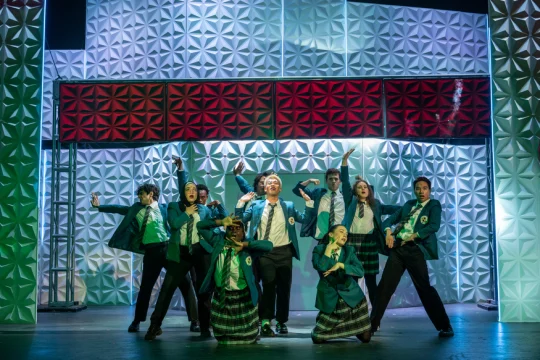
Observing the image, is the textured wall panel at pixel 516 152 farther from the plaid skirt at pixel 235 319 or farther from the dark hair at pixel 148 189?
the dark hair at pixel 148 189

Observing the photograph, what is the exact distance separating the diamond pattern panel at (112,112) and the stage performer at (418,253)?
368cm

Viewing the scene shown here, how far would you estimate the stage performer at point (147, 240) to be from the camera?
7.67m

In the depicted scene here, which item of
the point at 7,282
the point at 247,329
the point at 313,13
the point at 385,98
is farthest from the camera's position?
the point at 313,13

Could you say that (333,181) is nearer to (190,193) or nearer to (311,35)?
(190,193)

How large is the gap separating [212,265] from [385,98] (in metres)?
3.75

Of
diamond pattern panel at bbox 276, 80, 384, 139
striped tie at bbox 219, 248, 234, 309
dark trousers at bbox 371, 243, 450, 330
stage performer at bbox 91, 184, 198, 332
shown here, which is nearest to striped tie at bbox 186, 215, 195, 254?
stage performer at bbox 91, 184, 198, 332

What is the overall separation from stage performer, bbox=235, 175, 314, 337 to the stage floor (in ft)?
1.10

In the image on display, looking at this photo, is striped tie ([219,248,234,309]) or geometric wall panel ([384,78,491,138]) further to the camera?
geometric wall panel ([384,78,491,138])

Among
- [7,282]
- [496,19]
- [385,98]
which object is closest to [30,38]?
[7,282]

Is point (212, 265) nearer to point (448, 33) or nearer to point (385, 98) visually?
point (385, 98)

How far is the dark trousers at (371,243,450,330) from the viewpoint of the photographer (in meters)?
7.04

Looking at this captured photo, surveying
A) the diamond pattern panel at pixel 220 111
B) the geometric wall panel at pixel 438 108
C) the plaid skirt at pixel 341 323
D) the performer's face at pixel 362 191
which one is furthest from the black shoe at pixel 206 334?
the geometric wall panel at pixel 438 108

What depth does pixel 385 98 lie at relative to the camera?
9406 mm

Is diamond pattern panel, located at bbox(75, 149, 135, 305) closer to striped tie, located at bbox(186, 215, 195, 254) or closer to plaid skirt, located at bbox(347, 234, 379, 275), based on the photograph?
striped tie, located at bbox(186, 215, 195, 254)
